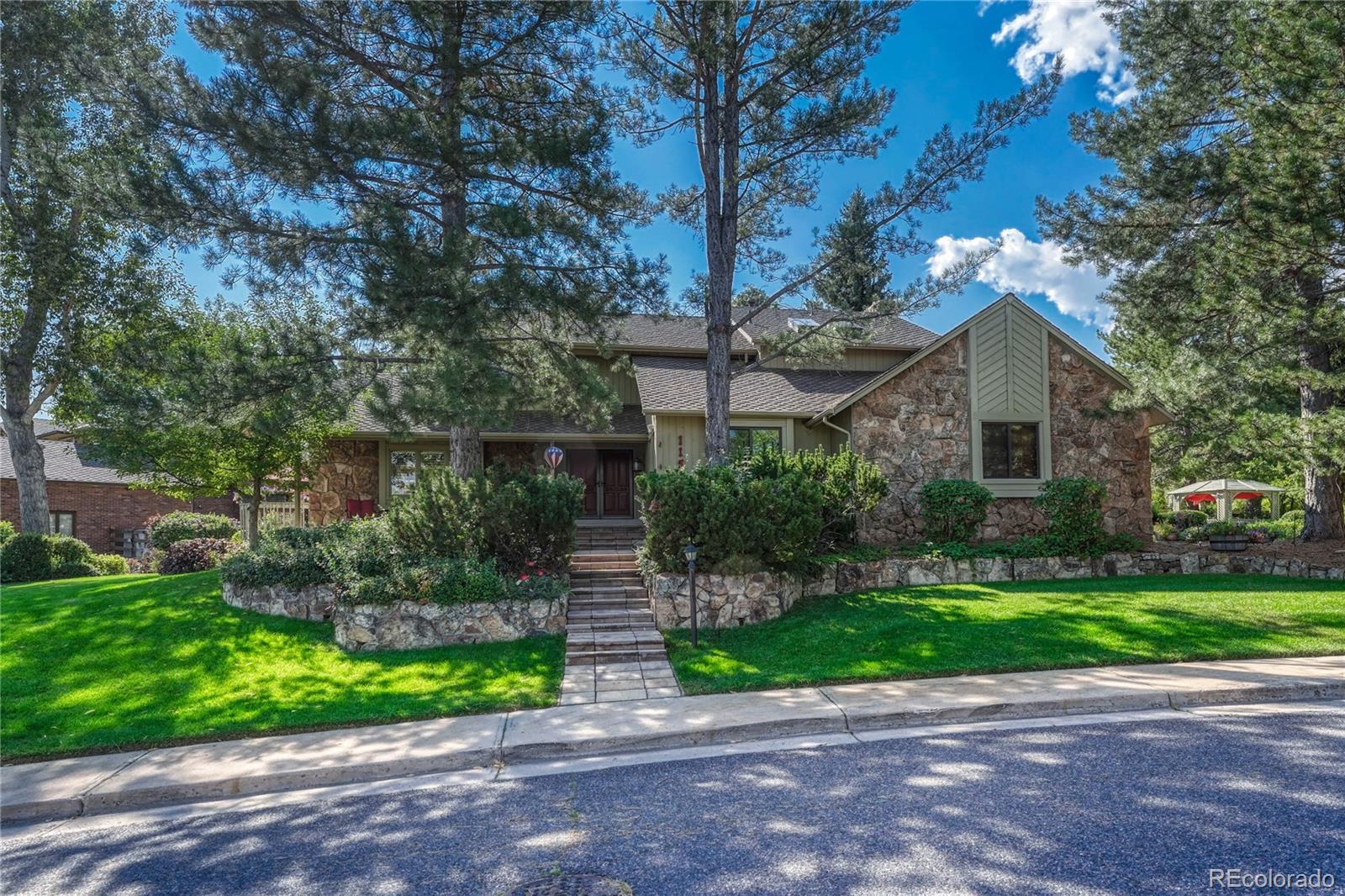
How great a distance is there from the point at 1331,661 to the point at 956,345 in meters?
8.19

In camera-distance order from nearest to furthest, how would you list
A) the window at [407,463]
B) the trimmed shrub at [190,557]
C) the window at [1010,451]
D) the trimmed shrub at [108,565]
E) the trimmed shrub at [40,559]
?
1. the window at [1010,451]
2. the trimmed shrub at [40,559]
3. the trimmed shrub at [190,557]
4. the trimmed shrub at [108,565]
5. the window at [407,463]

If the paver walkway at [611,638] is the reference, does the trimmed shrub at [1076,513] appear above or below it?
above

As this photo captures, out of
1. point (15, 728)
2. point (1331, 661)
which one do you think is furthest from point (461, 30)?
point (1331, 661)

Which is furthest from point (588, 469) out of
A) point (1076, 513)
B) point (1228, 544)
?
point (1228, 544)

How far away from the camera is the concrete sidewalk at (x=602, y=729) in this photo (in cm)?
528

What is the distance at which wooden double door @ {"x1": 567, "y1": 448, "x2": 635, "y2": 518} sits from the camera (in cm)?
1753

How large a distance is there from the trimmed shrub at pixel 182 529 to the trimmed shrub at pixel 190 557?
2.56 meters

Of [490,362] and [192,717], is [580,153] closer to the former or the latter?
[490,362]

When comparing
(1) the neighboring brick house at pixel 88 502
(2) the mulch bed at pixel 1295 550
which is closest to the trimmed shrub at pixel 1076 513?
(2) the mulch bed at pixel 1295 550

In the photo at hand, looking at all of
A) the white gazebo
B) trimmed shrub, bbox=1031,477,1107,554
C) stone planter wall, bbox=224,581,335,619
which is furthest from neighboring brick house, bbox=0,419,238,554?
the white gazebo

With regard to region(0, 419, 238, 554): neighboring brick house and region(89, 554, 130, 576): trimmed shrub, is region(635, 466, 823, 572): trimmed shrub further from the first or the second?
region(0, 419, 238, 554): neighboring brick house

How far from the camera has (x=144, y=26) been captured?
1587 cm

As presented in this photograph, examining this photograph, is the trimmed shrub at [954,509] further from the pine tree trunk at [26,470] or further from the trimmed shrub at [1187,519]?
the pine tree trunk at [26,470]

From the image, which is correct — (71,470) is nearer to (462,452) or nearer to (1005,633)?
(462,452)
